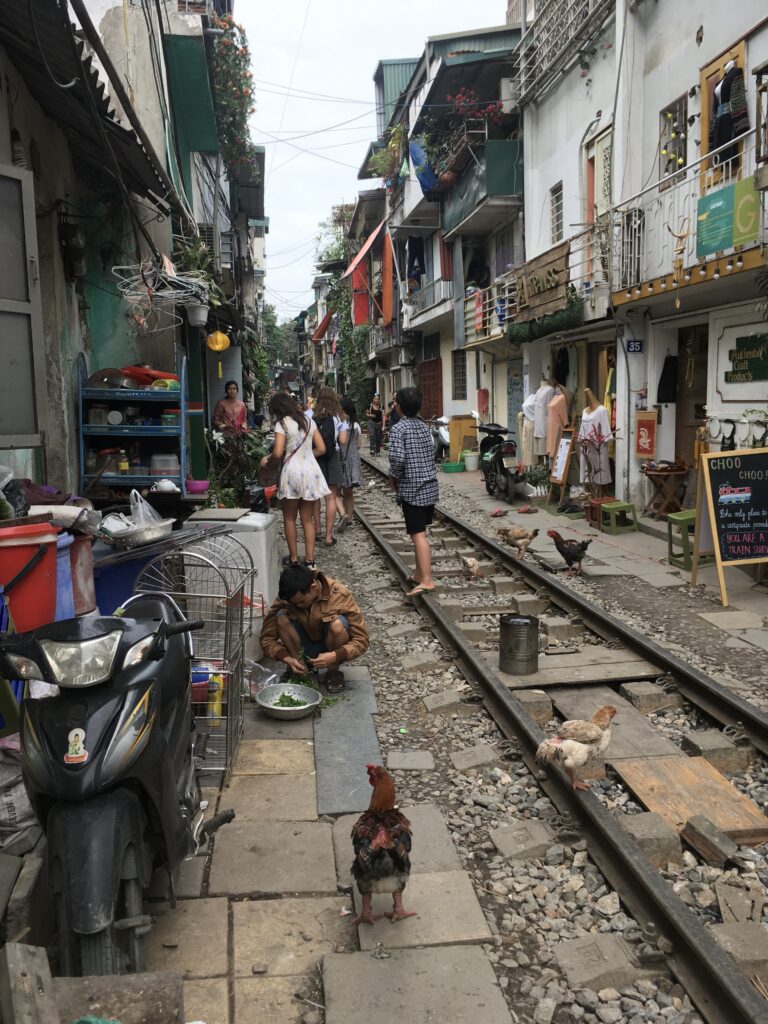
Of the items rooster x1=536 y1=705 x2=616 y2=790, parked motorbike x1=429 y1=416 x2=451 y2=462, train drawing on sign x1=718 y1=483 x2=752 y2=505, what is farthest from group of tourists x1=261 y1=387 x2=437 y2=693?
parked motorbike x1=429 y1=416 x2=451 y2=462

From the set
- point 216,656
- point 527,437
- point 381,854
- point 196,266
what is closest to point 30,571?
point 216,656

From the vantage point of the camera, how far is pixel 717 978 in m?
2.66

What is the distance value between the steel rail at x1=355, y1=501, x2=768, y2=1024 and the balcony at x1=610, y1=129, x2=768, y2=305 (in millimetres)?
6371

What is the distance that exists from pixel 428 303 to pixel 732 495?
65.5 feet

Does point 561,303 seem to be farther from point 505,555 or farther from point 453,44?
point 453,44

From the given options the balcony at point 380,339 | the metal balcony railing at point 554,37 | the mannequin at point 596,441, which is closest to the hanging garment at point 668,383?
the mannequin at point 596,441

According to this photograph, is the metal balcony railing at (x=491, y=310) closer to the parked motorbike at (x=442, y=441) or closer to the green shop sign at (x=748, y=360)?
the parked motorbike at (x=442, y=441)

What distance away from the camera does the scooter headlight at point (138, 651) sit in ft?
8.93

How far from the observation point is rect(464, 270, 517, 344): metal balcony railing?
17703 millimetres

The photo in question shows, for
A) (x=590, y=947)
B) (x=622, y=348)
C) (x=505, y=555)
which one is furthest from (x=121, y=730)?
(x=622, y=348)

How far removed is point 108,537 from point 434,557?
19.2 ft

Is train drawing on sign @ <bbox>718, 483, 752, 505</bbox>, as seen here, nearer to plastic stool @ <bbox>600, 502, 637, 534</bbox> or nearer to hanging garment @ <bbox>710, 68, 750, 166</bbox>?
plastic stool @ <bbox>600, 502, 637, 534</bbox>

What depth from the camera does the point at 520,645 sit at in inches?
230

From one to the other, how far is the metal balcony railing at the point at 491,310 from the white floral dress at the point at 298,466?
1011cm
